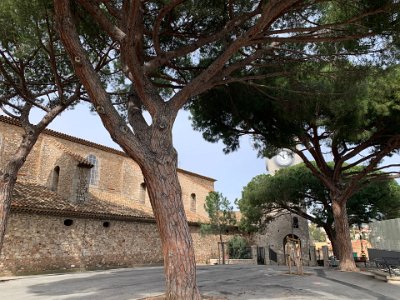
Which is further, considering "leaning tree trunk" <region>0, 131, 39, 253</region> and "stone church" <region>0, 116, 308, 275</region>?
"stone church" <region>0, 116, 308, 275</region>

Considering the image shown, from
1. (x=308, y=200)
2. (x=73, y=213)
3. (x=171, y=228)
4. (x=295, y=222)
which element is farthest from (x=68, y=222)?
(x=295, y=222)

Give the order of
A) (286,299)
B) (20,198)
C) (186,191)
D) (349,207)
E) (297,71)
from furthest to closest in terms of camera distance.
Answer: (186,191) < (349,207) < (20,198) < (297,71) < (286,299)

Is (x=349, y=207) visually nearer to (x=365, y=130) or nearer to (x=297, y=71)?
(x=365, y=130)

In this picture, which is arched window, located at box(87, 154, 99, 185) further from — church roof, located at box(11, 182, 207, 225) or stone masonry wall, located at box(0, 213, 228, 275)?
stone masonry wall, located at box(0, 213, 228, 275)

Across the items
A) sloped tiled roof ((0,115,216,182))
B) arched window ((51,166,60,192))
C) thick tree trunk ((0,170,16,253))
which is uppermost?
sloped tiled roof ((0,115,216,182))

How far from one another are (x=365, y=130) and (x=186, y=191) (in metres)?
17.4

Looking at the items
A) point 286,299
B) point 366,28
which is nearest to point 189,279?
point 286,299

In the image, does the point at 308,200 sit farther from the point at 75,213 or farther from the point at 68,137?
the point at 68,137

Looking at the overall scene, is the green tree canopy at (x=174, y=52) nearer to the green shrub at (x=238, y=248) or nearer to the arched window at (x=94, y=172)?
the arched window at (x=94, y=172)

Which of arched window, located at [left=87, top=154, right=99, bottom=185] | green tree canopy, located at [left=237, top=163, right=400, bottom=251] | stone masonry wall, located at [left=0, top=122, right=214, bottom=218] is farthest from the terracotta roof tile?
green tree canopy, located at [left=237, top=163, right=400, bottom=251]

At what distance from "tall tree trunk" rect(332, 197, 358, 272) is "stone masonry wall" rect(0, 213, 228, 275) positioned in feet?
33.7

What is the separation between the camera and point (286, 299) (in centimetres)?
630

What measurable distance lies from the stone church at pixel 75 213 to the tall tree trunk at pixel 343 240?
9.59 meters

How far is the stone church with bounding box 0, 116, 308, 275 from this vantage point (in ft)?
44.4
